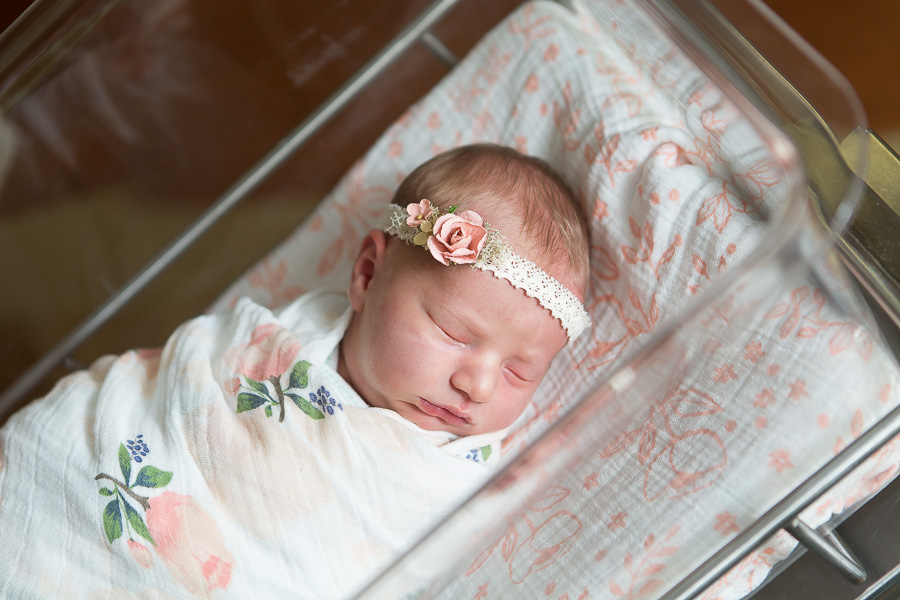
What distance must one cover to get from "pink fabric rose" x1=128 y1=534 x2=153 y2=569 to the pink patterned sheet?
36 cm

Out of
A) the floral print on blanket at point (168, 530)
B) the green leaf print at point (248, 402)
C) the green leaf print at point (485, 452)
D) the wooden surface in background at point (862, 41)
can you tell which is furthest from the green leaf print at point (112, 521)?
the wooden surface in background at point (862, 41)

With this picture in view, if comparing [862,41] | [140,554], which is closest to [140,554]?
[140,554]

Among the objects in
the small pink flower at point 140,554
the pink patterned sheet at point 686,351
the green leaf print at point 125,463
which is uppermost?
the green leaf print at point 125,463

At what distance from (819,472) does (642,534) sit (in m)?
0.19

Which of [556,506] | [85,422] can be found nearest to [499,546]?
[556,506]

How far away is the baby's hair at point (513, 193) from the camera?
98cm

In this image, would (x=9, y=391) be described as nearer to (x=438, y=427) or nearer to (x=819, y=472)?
(x=438, y=427)

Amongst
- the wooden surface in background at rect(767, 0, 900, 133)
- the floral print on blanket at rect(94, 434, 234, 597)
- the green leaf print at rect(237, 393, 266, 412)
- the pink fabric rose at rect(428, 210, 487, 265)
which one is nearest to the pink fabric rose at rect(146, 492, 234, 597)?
the floral print on blanket at rect(94, 434, 234, 597)

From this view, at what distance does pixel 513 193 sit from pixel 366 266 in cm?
22

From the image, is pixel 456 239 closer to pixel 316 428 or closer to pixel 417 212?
pixel 417 212

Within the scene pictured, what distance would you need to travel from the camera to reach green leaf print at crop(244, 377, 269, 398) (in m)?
0.96

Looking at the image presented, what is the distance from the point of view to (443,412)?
97 cm

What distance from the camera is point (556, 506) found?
73cm

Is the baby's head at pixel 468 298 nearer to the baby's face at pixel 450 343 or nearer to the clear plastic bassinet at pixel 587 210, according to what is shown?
the baby's face at pixel 450 343
